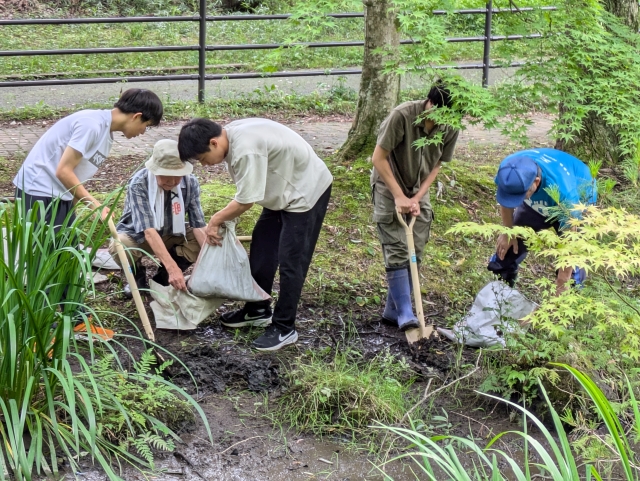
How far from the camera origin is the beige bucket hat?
166 inches

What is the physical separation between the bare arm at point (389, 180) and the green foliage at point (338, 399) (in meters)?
0.99

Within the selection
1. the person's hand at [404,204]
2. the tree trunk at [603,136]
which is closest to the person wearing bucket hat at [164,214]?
the person's hand at [404,204]

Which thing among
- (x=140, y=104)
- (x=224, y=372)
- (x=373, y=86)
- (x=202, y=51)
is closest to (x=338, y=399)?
(x=224, y=372)

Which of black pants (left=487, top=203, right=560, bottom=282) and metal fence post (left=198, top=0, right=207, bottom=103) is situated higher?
metal fence post (left=198, top=0, right=207, bottom=103)

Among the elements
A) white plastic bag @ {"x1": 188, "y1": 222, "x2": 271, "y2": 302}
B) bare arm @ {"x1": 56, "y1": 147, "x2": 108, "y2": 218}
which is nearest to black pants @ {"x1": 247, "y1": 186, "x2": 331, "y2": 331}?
white plastic bag @ {"x1": 188, "y1": 222, "x2": 271, "y2": 302}

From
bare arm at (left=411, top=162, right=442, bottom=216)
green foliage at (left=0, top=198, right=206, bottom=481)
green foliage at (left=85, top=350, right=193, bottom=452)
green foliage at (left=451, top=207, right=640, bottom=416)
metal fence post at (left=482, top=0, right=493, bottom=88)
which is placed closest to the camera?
green foliage at (left=0, top=198, right=206, bottom=481)

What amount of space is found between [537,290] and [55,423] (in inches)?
141

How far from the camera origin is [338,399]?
12.1ft

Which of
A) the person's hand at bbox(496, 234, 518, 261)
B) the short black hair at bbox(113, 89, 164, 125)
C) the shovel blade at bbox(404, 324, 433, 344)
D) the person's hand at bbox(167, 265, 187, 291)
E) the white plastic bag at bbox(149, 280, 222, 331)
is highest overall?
the short black hair at bbox(113, 89, 164, 125)

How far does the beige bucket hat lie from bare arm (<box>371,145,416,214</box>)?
1032 mm

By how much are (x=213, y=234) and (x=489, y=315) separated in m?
1.60

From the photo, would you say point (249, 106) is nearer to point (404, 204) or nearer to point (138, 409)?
point (404, 204)

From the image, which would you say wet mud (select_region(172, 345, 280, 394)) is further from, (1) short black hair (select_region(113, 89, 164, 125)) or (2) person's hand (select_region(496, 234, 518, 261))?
(2) person's hand (select_region(496, 234, 518, 261))

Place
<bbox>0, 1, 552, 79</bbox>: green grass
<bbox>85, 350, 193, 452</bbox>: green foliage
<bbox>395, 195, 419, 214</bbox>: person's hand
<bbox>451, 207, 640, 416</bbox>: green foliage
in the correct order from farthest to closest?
1. <bbox>0, 1, 552, 79</bbox>: green grass
2. <bbox>395, 195, 419, 214</bbox>: person's hand
3. <bbox>451, 207, 640, 416</bbox>: green foliage
4. <bbox>85, 350, 193, 452</bbox>: green foliage
